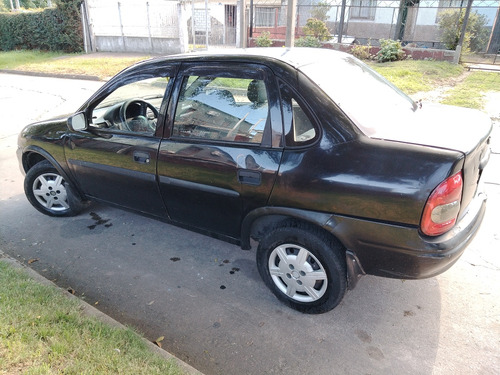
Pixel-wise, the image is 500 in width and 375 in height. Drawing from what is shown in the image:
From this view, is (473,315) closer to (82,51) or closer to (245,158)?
(245,158)

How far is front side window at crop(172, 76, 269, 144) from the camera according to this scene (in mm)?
2826

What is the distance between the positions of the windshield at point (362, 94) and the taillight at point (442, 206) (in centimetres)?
56

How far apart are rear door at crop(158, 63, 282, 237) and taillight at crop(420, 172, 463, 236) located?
3.28 ft

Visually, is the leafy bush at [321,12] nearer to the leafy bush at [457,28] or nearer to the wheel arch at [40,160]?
the leafy bush at [457,28]

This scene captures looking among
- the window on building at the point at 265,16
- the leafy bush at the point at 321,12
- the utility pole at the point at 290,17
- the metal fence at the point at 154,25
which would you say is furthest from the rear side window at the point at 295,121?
the leafy bush at the point at 321,12

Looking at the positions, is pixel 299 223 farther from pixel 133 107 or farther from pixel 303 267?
pixel 133 107

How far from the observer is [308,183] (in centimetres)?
252

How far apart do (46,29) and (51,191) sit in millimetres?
21544

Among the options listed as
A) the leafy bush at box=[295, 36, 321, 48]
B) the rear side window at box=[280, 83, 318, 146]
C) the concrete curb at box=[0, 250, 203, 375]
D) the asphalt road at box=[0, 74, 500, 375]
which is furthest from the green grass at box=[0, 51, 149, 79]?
the rear side window at box=[280, 83, 318, 146]

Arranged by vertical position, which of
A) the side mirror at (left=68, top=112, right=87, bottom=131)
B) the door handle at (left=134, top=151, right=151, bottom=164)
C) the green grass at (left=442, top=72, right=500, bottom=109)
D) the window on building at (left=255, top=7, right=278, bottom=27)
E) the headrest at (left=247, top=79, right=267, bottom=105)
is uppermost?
the window on building at (left=255, top=7, right=278, bottom=27)

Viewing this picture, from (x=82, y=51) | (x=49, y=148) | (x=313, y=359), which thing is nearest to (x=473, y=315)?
(x=313, y=359)

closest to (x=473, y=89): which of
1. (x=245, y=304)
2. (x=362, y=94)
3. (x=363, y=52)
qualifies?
(x=363, y=52)

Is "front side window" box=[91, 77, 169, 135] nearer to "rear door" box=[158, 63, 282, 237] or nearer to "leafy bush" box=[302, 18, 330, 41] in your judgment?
"rear door" box=[158, 63, 282, 237]

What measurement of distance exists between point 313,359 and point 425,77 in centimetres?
1198
